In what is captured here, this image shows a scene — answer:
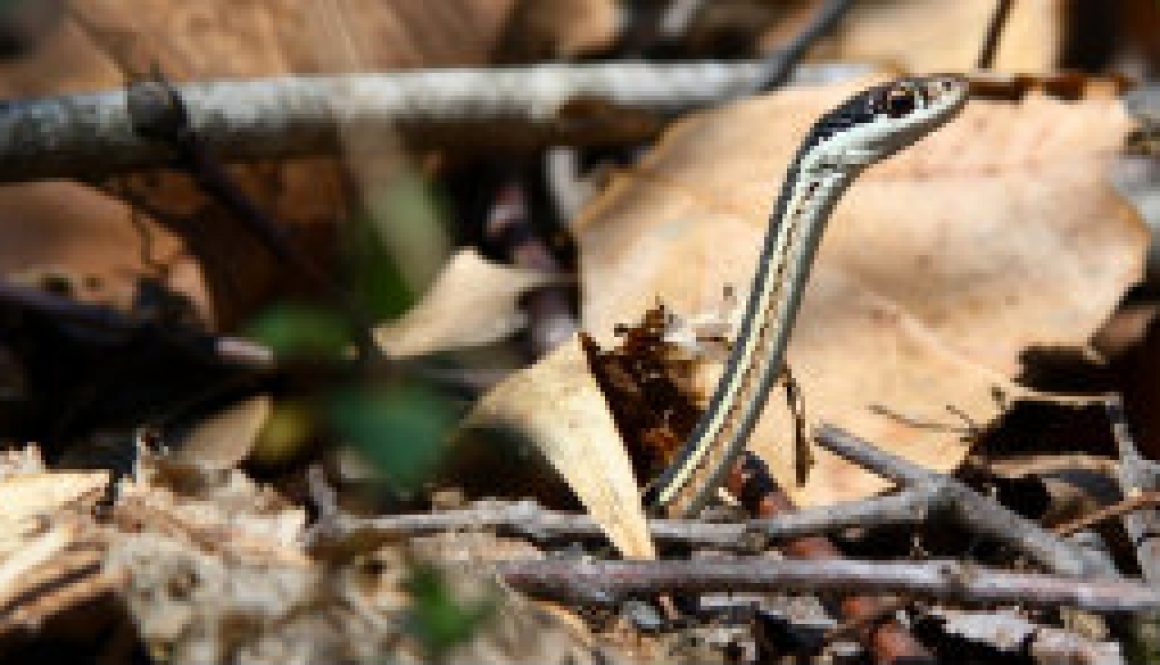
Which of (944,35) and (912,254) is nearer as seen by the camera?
(912,254)

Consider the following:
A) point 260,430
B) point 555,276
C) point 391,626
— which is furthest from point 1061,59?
point 391,626

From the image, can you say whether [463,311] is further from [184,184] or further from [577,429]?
[577,429]

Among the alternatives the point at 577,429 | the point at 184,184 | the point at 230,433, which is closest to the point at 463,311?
the point at 230,433

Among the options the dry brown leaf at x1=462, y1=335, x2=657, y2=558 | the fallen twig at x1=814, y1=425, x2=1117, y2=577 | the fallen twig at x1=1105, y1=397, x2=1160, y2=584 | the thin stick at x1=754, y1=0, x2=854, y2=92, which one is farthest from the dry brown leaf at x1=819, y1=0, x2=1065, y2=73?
the fallen twig at x1=814, y1=425, x2=1117, y2=577

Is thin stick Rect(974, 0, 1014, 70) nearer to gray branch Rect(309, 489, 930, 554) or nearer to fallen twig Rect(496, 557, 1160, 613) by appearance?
gray branch Rect(309, 489, 930, 554)

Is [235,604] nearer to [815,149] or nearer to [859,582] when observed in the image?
[859,582]

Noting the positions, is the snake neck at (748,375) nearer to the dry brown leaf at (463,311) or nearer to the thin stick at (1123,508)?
the thin stick at (1123,508)

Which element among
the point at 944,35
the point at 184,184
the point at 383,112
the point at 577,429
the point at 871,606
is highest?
the point at 944,35

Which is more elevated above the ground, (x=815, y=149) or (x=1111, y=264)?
(x=815, y=149)
